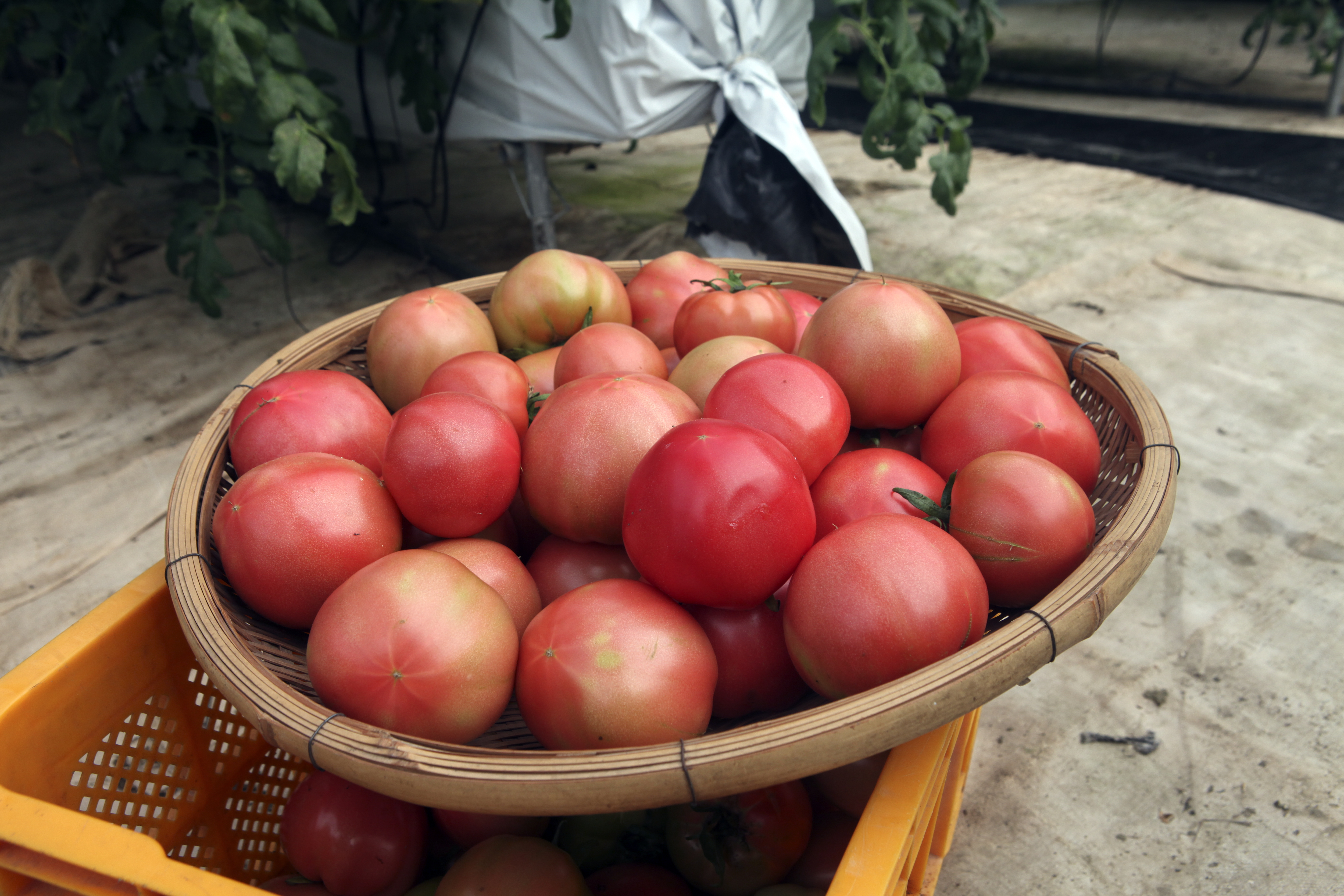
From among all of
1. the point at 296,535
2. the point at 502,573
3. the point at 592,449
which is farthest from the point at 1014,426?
the point at 296,535

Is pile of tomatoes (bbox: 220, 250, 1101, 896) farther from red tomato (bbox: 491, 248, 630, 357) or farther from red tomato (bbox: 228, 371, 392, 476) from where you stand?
red tomato (bbox: 491, 248, 630, 357)

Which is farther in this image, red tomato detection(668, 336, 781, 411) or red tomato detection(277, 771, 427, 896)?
red tomato detection(668, 336, 781, 411)

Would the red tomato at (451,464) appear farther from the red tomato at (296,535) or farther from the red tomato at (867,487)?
the red tomato at (867,487)

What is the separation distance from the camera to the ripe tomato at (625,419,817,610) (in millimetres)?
812

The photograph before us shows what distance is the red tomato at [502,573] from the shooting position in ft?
3.07

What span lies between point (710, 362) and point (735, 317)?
0.13 metres

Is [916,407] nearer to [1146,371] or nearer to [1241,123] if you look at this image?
[1146,371]

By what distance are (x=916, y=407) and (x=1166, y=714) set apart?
2.75 ft

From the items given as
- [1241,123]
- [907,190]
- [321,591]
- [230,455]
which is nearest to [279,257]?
[230,455]

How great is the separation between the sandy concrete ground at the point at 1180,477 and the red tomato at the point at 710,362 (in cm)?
82

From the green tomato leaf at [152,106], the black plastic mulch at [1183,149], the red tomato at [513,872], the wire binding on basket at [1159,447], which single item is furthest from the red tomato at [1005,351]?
the black plastic mulch at [1183,149]

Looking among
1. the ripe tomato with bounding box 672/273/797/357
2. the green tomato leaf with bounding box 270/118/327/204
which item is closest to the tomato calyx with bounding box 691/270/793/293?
the ripe tomato with bounding box 672/273/797/357

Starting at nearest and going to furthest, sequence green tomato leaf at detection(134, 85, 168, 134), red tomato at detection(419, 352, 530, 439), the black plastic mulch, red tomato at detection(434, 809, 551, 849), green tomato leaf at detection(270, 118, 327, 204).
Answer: red tomato at detection(434, 809, 551, 849) < red tomato at detection(419, 352, 530, 439) < green tomato leaf at detection(270, 118, 327, 204) < green tomato leaf at detection(134, 85, 168, 134) < the black plastic mulch

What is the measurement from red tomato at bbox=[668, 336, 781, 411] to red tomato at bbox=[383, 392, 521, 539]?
10.1 inches
